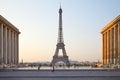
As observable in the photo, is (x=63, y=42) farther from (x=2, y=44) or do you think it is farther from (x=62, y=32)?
(x=2, y=44)

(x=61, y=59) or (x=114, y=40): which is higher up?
(x=114, y=40)

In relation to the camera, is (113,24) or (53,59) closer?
(113,24)

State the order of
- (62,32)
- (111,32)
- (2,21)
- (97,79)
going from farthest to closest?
(62,32) < (111,32) < (2,21) < (97,79)

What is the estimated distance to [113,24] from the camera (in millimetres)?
73188

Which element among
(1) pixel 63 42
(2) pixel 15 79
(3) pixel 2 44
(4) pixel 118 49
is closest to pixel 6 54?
(3) pixel 2 44

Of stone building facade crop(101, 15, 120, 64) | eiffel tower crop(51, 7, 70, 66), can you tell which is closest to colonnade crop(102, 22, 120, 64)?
stone building facade crop(101, 15, 120, 64)

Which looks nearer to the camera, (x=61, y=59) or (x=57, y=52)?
(x=61, y=59)

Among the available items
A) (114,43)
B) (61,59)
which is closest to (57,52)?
(61,59)

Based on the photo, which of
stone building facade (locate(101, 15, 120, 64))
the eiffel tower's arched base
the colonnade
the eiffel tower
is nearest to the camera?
stone building facade (locate(101, 15, 120, 64))

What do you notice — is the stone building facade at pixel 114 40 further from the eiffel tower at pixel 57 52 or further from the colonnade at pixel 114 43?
the eiffel tower at pixel 57 52

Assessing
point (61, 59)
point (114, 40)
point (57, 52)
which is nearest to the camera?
point (114, 40)

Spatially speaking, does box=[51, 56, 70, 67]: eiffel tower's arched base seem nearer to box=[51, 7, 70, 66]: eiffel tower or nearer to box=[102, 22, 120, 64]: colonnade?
box=[51, 7, 70, 66]: eiffel tower

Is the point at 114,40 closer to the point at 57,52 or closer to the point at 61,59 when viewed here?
the point at 61,59

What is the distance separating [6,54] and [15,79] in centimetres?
3956
